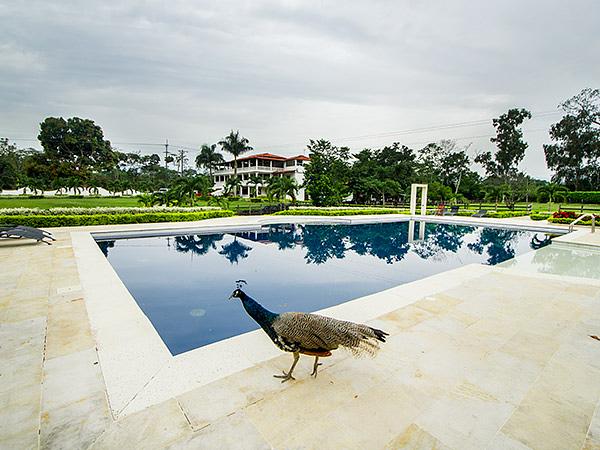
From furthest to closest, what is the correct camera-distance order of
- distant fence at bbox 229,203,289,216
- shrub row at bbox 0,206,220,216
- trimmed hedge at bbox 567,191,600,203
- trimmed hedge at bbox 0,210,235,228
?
trimmed hedge at bbox 567,191,600,203, distant fence at bbox 229,203,289,216, shrub row at bbox 0,206,220,216, trimmed hedge at bbox 0,210,235,228

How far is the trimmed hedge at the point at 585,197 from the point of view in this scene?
27.6 m

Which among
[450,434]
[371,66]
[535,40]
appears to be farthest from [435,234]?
[450,434]

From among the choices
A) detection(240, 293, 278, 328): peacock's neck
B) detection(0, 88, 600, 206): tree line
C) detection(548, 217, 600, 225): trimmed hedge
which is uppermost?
detection(0, 88, 600, 206): tree line

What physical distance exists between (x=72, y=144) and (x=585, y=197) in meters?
57.4

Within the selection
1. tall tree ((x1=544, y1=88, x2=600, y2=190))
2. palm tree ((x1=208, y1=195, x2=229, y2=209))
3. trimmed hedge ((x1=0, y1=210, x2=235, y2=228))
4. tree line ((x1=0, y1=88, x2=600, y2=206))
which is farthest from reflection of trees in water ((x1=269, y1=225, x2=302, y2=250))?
tall tree ((x1=544, y1=88, x2=600, y2=190))

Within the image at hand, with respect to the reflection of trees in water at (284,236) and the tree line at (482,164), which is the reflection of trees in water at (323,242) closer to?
the reflection of trees in water at (284,236)

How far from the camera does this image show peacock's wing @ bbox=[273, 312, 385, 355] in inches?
87.5

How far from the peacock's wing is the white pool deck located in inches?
14.2

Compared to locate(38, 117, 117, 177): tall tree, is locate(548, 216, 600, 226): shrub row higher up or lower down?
lower down

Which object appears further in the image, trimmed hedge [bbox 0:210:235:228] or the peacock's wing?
trimmed hedge [bbox 0:210:235:228]

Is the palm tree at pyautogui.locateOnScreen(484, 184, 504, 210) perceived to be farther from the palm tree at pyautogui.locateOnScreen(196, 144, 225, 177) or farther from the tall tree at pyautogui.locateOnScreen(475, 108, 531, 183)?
the palm tree at pyautogui.locateOnScreen(196, 144, 225, 177)

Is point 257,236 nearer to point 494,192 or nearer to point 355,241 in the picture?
point 355,241

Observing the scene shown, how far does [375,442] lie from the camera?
177 centimetres

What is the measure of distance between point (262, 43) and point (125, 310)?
45.5 ft
